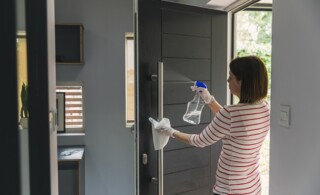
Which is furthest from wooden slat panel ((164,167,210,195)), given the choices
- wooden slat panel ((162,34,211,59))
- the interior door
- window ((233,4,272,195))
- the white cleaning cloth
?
wooden slat panel ((162,34,211,59))

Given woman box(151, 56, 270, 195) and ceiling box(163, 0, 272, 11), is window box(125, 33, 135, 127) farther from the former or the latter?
woman box(151, 56, 270, 195)

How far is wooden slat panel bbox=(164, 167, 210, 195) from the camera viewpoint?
214cm

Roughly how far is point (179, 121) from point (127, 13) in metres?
1.83

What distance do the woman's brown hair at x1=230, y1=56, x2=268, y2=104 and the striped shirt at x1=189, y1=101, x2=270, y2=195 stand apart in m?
0.05

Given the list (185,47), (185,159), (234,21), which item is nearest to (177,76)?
(185,47)

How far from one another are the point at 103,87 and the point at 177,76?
159 cm

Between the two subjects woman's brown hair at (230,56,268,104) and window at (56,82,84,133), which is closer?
woman's brown hair at (230,56,268,104)

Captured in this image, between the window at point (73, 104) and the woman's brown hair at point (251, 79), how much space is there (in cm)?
234

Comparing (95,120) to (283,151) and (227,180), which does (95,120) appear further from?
(283,151)

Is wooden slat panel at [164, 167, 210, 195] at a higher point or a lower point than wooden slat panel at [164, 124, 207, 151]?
lower

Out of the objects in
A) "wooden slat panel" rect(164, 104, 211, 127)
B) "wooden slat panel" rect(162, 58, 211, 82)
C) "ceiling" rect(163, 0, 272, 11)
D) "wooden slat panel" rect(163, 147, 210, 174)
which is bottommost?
"wooden slat panel" rect(163, 147, 210, 174)

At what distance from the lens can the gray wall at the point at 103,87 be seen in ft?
11.3

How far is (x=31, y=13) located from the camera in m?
1.35

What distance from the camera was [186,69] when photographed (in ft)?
7.09
